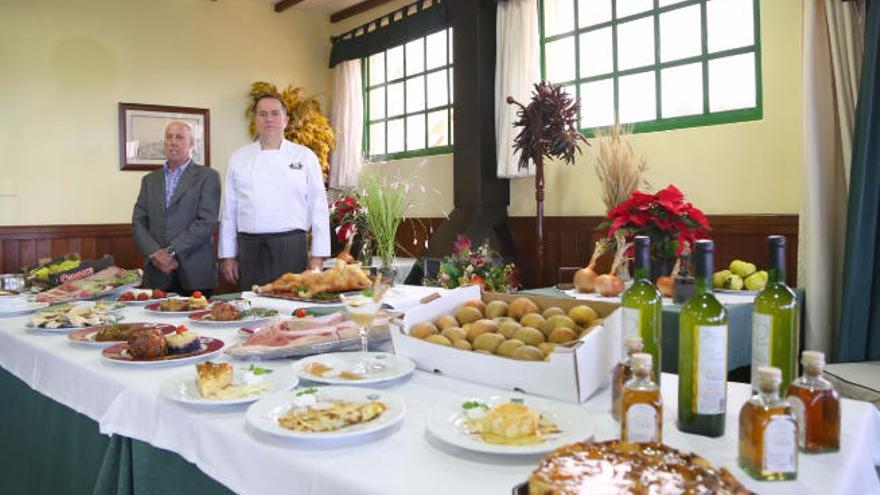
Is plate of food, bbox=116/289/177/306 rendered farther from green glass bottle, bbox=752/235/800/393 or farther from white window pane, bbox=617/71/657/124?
white window pane, bbox=617/71/657/124

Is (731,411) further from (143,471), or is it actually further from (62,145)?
(62,145)

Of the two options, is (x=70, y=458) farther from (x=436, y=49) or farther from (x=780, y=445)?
(x=436, y=49)

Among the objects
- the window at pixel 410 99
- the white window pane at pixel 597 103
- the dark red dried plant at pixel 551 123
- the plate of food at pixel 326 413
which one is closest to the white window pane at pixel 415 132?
the window at pixel 410 99

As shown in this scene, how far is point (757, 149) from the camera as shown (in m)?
3.68

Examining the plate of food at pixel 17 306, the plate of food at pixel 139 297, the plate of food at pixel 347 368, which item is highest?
the plate of food at pixel 139 297

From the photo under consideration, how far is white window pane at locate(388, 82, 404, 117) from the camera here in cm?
623

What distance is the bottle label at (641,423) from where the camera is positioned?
2.81 feet

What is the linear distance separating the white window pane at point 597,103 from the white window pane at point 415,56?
1855mm

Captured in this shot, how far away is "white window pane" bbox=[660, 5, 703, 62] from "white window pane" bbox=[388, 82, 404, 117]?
106 inches

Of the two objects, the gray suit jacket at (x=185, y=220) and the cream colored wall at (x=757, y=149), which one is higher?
the cream colored wall at (x=757, y=149)

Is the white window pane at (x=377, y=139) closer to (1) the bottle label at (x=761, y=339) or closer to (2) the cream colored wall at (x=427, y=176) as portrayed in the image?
(2) the cream colored wall at (x=427, y=176)

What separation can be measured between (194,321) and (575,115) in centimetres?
320

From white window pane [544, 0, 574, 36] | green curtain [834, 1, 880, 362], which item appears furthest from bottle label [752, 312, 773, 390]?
white window pane [544, 0, 574, 36]

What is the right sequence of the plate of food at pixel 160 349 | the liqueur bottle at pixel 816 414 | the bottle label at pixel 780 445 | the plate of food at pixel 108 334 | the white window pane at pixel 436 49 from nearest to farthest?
the bottle label at pixel 780 445, the liqueur bottle at pixel 816 414, the plate of food at pixel 160 349, the plate of food at pixel 108 334, the white window pane at pixel 436 49
